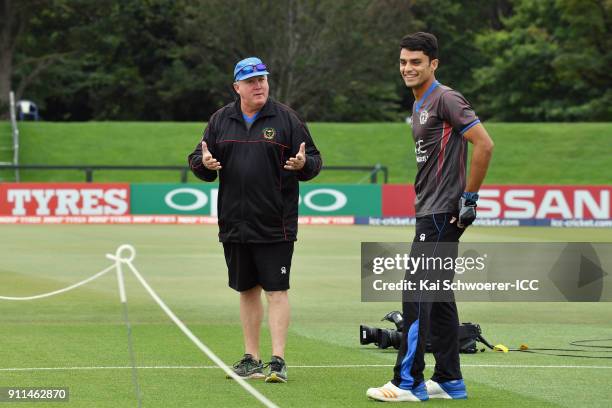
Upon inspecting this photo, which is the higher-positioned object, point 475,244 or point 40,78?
point 475,244

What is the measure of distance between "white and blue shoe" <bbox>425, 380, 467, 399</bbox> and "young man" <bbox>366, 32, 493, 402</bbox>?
85 mm

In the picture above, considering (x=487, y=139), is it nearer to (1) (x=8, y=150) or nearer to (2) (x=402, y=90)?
(1) (x=8, y=150)

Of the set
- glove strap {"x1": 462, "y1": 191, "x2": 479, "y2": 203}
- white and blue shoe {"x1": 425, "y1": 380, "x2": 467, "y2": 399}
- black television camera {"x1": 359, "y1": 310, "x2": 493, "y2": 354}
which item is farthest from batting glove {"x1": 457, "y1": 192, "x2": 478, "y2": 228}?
black television camera {"x1": 359, "y1": 310, "x2": 493, "y2": 354}

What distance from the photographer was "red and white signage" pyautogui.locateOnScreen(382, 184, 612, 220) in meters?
35.9

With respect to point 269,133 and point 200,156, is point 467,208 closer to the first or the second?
point 269,133

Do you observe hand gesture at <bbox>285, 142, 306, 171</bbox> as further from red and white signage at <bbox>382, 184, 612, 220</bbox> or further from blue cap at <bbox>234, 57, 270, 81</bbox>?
red and white signage at <bbox>382, 184, 612, 220</bbox>

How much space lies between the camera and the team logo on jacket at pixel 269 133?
31.3ft

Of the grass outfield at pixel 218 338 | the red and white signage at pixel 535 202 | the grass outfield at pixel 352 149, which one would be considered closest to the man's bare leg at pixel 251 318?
the grass outfield at pixel 218 338

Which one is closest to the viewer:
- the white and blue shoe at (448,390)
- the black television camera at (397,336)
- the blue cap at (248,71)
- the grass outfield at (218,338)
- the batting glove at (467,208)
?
the batting glove at (467,208)

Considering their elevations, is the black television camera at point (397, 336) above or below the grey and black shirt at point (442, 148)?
below

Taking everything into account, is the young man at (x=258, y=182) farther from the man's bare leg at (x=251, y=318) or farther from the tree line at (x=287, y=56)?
the tree line at (x=287, y=56)

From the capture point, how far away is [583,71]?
59531mm

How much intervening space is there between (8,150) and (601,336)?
3723cm

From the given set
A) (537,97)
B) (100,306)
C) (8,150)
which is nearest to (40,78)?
(8,150)
